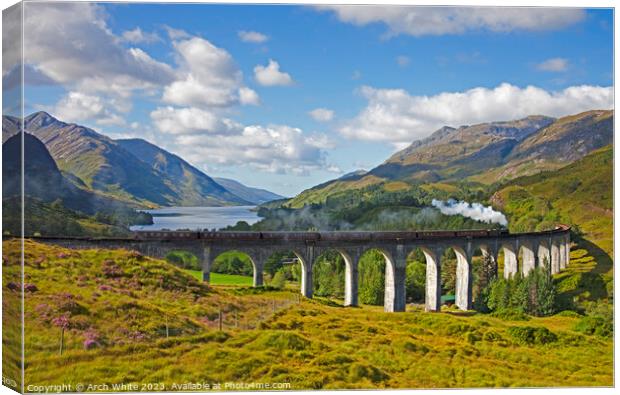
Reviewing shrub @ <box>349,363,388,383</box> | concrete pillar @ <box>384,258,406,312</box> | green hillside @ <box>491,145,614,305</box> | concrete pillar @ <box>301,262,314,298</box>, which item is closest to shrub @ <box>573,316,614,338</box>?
green hillside @ <box>491,145,614,305</box>

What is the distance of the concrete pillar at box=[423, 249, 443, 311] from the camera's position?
166 ft

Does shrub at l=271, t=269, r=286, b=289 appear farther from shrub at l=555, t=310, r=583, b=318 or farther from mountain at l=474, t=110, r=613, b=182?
mountain at l=474, t=110, r=613, b=182

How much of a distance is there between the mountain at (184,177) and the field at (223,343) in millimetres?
5317

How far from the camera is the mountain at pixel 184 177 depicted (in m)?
31.6

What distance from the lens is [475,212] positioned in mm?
81562

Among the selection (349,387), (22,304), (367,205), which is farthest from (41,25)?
(367,205)

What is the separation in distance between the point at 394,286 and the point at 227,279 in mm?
14489

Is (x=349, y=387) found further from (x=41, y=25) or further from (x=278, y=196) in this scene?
(x=41, y=25)

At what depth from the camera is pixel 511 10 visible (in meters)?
27.5

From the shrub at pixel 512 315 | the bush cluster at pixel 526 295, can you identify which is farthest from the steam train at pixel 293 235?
the shrub at pixel 512 315

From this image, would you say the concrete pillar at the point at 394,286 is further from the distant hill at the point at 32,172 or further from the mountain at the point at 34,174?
the distant hill at the point at 32,172

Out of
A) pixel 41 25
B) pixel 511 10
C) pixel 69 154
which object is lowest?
pixel 69 154

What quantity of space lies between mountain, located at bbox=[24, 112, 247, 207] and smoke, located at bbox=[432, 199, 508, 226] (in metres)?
46.5

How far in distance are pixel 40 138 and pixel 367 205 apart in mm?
60118
